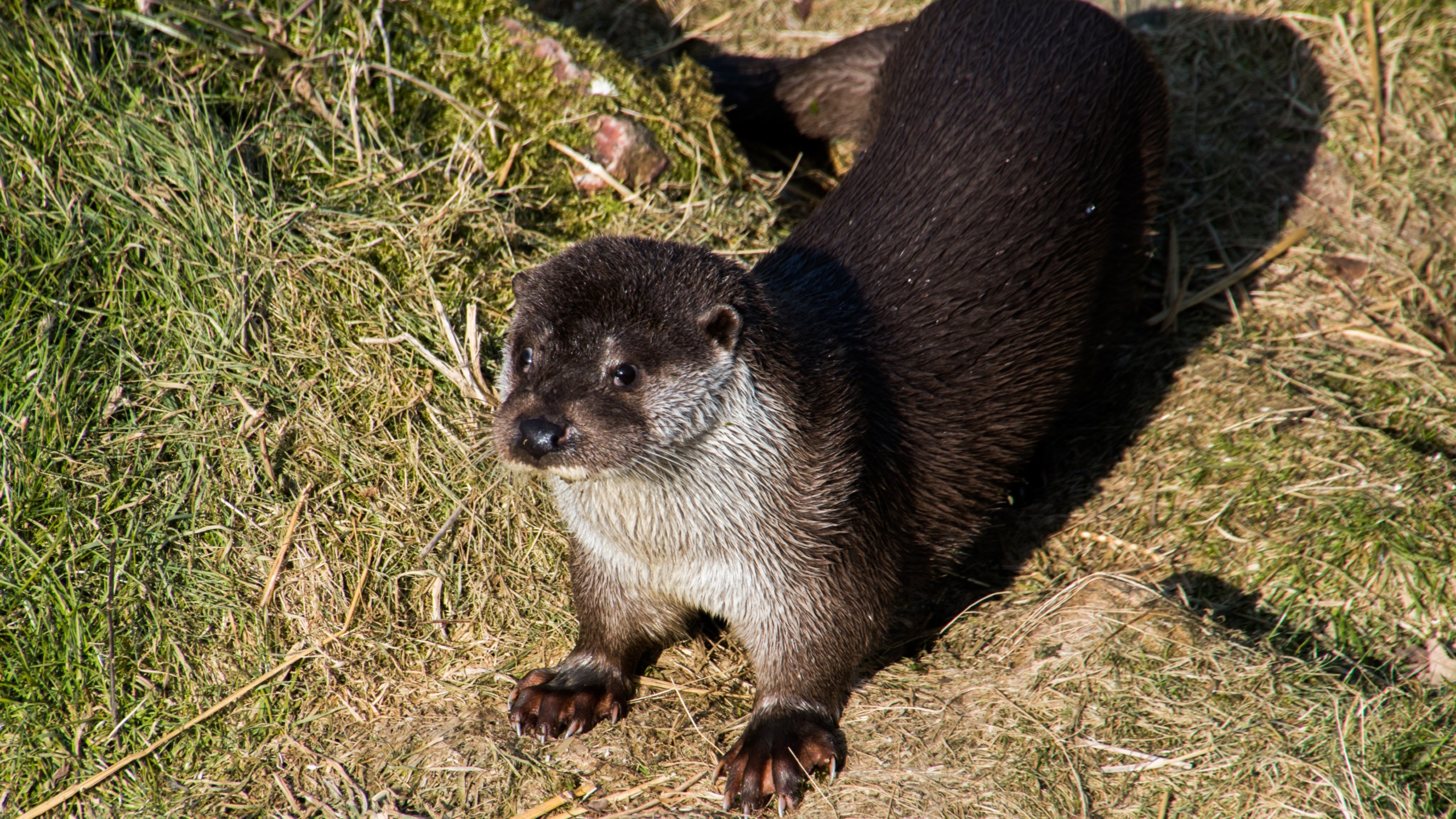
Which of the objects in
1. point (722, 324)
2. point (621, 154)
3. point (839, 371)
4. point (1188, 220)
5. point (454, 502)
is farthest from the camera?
point (1188, 220)

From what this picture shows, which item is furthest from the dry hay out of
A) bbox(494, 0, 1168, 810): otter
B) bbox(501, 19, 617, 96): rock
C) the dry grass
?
bbox(501, 19, 617, 96): rock

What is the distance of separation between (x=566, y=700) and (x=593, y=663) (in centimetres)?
11

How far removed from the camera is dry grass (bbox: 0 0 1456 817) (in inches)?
88.7

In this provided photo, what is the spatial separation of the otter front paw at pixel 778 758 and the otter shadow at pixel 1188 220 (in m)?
0.49

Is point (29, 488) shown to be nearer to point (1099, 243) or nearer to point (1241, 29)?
point (1099, 243)

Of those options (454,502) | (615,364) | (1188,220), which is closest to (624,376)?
(615,364)

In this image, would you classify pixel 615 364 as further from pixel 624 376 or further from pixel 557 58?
pixel 557 58

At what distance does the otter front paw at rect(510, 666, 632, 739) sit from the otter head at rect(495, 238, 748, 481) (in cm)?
67

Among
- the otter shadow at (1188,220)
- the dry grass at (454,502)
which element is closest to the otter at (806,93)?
the dry grass at (454,502)

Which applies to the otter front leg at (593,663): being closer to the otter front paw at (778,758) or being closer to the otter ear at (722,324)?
the otter front paw at (778,758)

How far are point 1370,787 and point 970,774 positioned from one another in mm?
719

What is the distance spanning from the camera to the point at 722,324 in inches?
80.7

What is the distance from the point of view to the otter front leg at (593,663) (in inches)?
94.7

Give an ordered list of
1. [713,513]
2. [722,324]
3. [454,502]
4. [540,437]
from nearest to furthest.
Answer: [540,437]
[722,324]
[713,513]
[454,502]
